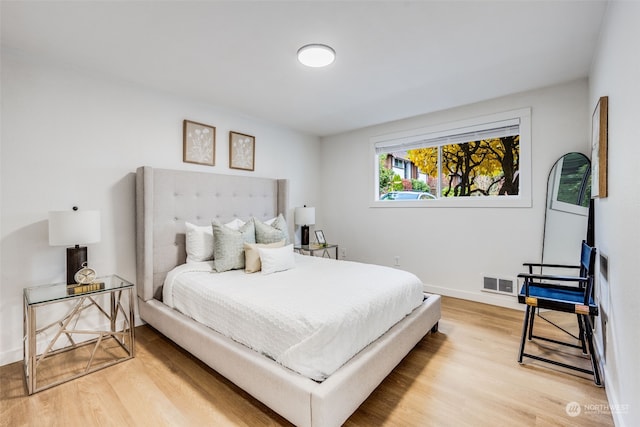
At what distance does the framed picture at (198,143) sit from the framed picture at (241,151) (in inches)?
9.3

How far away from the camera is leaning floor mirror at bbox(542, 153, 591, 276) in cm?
273

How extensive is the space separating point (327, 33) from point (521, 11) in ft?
3.97

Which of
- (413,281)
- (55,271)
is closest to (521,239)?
(413,281)

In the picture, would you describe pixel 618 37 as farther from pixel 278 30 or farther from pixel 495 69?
pixel 278 30

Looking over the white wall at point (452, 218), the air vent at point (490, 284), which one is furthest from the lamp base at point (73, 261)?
the air vent at point (490, 284)

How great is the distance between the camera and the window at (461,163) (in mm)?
3197

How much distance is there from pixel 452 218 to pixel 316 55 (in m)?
2.52

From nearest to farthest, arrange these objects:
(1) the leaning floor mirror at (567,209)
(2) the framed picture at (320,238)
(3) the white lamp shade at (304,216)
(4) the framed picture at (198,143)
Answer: (1) the leaning floor mirror at (567,209)
(4) the framed picture at (198,143)
(3) the white lamp shade at (304,216)
(2) the framed picture at (320,238)

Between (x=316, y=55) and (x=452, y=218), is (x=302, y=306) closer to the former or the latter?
(x=316, y=55)

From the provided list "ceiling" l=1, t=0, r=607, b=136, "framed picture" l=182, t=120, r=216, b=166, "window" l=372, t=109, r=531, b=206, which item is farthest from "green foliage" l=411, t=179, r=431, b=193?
"framed picture" l=182, t=120, r=216, b=166

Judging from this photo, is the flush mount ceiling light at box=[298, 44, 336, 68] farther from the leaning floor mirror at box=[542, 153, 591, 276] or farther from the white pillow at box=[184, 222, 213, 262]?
the leaning floor mirror at box=[542, 153, 591, 276]

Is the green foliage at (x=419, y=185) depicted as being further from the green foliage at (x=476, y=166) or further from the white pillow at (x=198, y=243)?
the white pillow at (x=198, y=243)

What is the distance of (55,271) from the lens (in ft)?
7.65

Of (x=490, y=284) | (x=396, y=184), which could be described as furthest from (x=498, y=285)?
(x=396, y=184)
